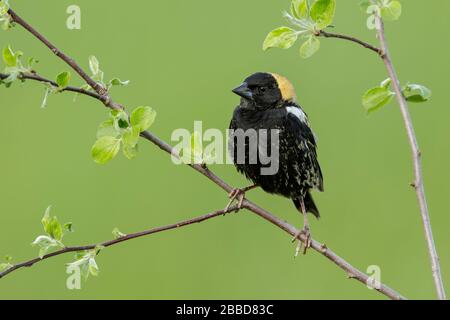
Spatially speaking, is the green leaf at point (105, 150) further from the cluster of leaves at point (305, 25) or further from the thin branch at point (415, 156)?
the thin branch at point (415, 156)

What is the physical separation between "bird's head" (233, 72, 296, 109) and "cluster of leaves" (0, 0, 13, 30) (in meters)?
1.23

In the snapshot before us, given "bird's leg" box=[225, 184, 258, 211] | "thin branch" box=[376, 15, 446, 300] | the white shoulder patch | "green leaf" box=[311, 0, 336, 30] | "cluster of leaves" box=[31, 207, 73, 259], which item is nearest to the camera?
"thin branch" box=[376, 15, 446, 300]

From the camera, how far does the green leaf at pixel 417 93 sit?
1705 millimetres

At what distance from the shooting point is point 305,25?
1.72m

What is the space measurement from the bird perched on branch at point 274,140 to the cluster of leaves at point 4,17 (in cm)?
114

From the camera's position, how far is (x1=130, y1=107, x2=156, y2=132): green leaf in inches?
67.4

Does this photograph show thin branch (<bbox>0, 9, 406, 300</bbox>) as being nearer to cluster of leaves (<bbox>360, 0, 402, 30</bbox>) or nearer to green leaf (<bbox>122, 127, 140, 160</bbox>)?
green leaf (<bbox>122, 127, 140, 160</bbox>)

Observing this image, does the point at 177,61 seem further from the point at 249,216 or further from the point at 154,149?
the point at 249,216

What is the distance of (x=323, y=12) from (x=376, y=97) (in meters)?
0.21

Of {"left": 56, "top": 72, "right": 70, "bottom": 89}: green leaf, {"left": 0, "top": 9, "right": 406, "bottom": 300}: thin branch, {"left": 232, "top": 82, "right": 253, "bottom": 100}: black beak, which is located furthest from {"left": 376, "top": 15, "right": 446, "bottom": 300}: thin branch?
{"left": 232, "top": 82, "right": 253, "bottom": 100}: black beak

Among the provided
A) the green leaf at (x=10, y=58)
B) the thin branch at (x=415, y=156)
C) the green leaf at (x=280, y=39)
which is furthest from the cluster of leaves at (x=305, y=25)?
the green leaf at (x=10, y=58)

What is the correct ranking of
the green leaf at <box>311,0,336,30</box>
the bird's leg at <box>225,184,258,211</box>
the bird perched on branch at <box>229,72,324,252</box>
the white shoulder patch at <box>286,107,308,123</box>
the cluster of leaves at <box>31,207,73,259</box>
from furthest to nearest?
the white shoulder patch at <box>286,107,308,123</box>
the bird perched on branch at <box>229,72,324,252</box>
the bird's leg at <box>225,184,258,211</box>
the cluster of leaves at <box>31,207,73,259</box>
the green leaf at <box>311,0,336,30</box>

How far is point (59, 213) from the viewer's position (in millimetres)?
4801

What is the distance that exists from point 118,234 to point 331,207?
121 inches
